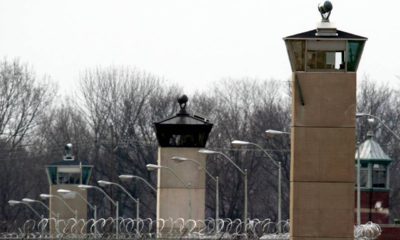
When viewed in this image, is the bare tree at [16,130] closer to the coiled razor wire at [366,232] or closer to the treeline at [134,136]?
the treeline at [134,136]

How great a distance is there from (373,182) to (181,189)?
19.9 metres

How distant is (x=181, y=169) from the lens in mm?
74688

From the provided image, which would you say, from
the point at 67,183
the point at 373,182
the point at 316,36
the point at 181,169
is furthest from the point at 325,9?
the point at 67,183

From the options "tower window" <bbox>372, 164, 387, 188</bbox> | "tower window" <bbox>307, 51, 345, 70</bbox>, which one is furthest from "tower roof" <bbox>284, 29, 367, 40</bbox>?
"tower window" <bbox>372, 164, 387, 188</bbox>

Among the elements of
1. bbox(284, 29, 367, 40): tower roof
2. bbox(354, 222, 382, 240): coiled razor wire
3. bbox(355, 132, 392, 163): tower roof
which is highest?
bbox(284, 29, 367, 40): tower roof

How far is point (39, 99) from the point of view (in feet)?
451

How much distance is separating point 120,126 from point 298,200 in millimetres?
83892

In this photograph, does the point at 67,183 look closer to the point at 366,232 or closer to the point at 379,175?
the point at 379,175

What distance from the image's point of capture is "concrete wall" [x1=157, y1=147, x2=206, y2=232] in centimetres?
7419

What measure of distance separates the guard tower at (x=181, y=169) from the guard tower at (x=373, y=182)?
1739 cm

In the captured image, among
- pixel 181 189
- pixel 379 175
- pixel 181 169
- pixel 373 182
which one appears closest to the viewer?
pixel 181 189

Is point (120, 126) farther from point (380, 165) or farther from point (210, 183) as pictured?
point (380, 165)

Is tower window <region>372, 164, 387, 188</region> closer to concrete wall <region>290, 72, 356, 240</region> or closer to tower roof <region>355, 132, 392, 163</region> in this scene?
tower roof <region>355, 132, 392, 163</region>

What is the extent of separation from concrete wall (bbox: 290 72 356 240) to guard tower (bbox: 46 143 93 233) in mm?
59241
